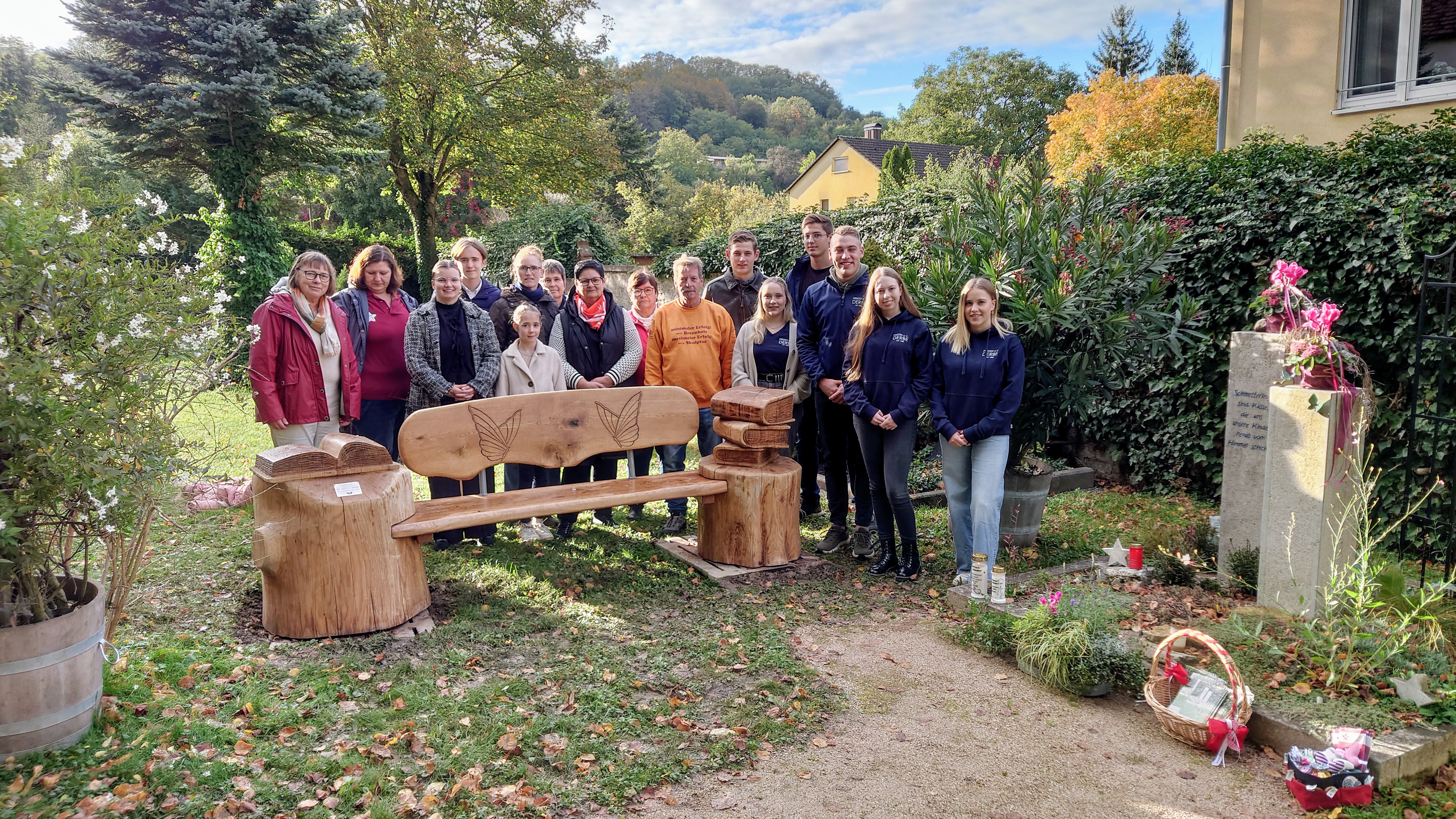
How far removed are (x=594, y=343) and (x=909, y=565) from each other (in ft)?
8.86

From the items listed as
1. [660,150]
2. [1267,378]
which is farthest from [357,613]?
[660,150]

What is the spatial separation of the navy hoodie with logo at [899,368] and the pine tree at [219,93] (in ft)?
37.8

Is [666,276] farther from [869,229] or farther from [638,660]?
[638,660]

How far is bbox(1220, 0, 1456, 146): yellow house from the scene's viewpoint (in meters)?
8.25

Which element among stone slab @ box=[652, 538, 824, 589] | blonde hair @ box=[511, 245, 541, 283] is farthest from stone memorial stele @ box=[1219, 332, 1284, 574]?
blonde hair @ box=[511, 245, 541, 283]

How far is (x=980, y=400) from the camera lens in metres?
5.08

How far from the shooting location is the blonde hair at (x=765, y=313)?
239 inches

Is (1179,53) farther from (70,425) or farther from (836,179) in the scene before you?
(70,425)

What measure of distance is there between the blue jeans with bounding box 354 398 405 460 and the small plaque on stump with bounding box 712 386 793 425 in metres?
2.17

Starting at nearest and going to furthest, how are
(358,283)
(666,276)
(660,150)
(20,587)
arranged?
(20,587) < (358,283) < (666,276) < (660,150)

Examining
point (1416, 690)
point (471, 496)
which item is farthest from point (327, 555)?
point (1416, 690)

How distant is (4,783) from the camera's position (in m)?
2.78

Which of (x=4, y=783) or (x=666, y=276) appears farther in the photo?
(x=666, y=276)

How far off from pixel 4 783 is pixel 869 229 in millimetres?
9086
